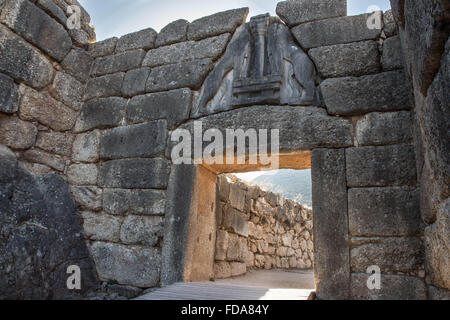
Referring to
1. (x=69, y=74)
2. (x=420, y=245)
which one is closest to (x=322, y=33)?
(x=420, y=245)

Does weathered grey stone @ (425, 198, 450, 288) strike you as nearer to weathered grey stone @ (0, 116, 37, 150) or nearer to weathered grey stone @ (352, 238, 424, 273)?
weathered grey stone @ (352, 238, 424, 273)

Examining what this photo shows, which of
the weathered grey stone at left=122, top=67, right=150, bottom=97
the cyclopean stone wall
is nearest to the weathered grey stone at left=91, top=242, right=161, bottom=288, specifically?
the cyclopean stone wall

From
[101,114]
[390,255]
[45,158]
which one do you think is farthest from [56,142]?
[390,255]

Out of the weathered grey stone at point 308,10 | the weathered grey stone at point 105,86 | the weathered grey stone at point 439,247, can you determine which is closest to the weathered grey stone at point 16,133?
the weathered grey stone at point 105,86

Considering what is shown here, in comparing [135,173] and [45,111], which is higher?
[45,111]

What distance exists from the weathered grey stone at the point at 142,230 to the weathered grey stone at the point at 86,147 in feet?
3.22

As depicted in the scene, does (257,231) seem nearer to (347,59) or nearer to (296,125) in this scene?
(296,125)

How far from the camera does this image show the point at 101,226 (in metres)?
3.72

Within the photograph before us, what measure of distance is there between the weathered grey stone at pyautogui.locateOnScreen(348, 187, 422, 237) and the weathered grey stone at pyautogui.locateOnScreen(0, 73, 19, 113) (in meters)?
3.45

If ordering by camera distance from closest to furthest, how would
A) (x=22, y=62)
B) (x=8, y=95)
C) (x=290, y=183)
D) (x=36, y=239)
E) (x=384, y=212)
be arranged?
1. (x=384, y=212)
2. (x=36, y=239)
3. (x=8, y=95)
4. (x=22, y=62)
5. (x=290, y=183)

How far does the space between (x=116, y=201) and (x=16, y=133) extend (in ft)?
4.14

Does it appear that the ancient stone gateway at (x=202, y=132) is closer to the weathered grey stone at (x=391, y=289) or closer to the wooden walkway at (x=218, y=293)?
Result: the weathered grey stone at (x=391, y=289)

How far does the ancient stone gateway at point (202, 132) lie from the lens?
8.83ft
